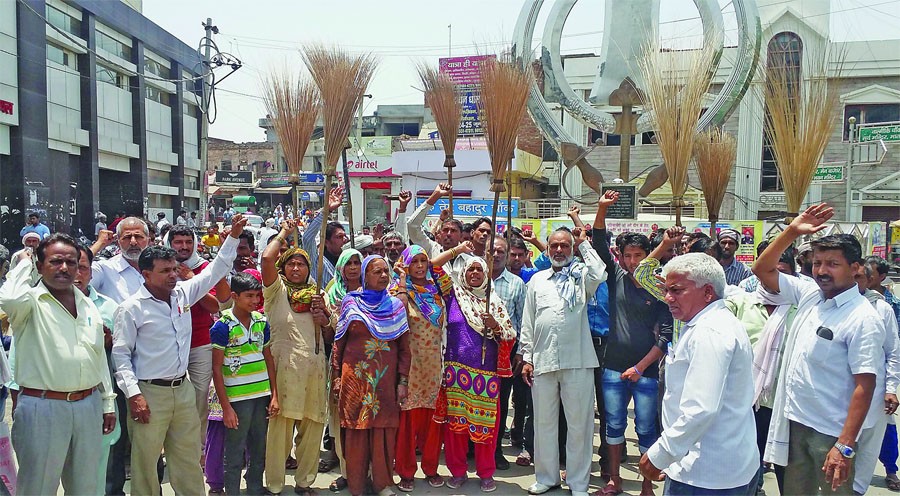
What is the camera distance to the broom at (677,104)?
5691mm

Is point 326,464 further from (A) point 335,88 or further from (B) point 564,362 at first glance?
(A) point 335,88

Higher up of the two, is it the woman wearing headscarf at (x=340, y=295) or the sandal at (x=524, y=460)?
the woman wearing headscarf at (x=340, y=295)

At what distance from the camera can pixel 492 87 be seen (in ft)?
15.2

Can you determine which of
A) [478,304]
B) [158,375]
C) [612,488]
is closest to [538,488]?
[612,488]

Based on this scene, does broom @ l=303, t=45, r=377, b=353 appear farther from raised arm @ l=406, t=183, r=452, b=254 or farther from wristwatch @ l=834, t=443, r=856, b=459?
wristwatch @ l=834, t=443, r=856, b=459

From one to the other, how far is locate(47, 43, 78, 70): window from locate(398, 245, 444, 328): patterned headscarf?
62.3 ft

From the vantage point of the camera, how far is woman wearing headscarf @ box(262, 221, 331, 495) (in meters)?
3.83

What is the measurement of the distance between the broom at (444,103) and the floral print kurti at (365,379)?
187cm

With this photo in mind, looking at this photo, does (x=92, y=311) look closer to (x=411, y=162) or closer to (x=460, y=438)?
(x=460, y=438)

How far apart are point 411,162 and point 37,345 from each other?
18.7 m

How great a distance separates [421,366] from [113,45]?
23.0 m

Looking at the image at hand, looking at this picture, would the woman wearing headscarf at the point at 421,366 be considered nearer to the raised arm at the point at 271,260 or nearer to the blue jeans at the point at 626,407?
the raised arm at the point at 271,260

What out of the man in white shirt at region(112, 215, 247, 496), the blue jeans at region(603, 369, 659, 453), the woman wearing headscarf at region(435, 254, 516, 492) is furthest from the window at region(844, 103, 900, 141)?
the man in white shirt at region(112, 215, 247, 496)

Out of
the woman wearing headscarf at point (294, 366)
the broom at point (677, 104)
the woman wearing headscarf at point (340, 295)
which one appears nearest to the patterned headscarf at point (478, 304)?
the woman wearing headscarf at point (340, 295)
